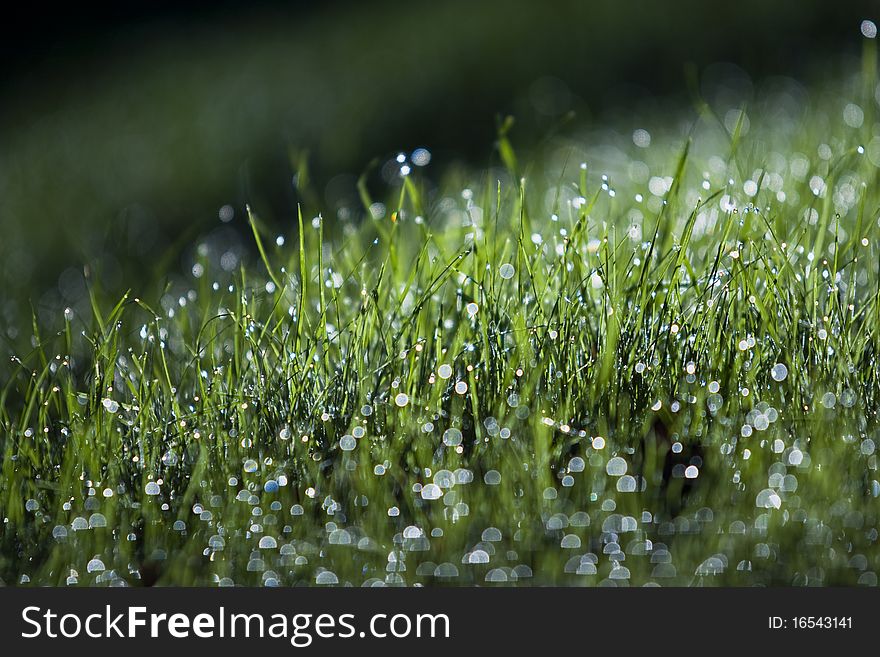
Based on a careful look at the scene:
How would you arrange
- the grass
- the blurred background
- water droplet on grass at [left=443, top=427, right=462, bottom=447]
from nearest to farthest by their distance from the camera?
the grass, water droplet on grass at [left=443, top=427, right=462, bottom=447], the blurred background

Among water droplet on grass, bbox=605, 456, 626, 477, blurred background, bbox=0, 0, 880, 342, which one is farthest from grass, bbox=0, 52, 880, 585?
blurred background, bbox=0, 0, 880, 342

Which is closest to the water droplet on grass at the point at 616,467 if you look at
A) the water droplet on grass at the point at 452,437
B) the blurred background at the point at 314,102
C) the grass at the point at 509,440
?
the grass at the point at 509,440

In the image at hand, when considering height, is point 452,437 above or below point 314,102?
below

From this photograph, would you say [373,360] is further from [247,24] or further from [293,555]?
[247,24]

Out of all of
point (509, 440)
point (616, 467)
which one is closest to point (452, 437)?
point (509, 440)

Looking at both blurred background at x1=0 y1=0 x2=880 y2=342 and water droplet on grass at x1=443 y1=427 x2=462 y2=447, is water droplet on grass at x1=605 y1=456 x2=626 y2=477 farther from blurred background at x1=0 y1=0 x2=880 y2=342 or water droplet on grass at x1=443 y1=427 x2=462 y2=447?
blurred background at x1=0 y1=0 x2=880 y2=342

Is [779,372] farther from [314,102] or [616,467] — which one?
[314,102]
